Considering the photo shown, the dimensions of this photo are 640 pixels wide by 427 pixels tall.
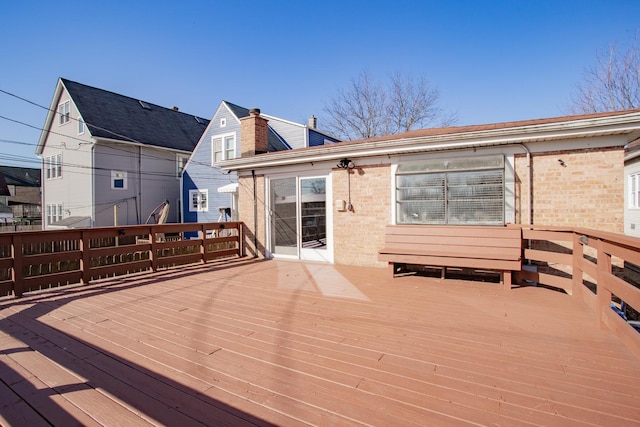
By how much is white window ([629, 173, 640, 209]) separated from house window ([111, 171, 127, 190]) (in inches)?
828

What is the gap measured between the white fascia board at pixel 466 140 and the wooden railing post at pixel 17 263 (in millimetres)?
4390

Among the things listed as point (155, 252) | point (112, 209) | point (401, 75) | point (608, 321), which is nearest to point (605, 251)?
point (608, 321)

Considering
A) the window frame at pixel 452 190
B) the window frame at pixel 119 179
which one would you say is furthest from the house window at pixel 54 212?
the window frame at pixel 452 190

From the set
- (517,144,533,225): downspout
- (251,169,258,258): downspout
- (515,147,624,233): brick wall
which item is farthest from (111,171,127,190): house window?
(517,144,533,225): downspout

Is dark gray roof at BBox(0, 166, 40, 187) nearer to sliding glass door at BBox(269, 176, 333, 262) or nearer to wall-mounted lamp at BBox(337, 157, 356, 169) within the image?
sliding glass door at BBox(269, 176, 333, 262)

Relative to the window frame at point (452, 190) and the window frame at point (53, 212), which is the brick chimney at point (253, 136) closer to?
the window frame at point (452, 190)

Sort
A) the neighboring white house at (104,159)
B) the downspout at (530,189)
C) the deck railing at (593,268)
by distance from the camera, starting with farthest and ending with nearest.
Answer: the neighboring white house at (104,159) → the downspout at (530,189) → the deck railing at (593,268)

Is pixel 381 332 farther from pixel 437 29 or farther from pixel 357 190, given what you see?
pixel 437 29

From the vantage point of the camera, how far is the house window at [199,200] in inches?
690

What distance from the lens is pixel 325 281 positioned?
18.0 feet

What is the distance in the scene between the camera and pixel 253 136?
833cm

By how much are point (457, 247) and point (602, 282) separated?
80.1 inches

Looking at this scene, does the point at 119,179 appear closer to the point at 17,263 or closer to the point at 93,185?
the point at 93,185

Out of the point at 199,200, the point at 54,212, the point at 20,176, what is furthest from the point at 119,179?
the point at 20,176
